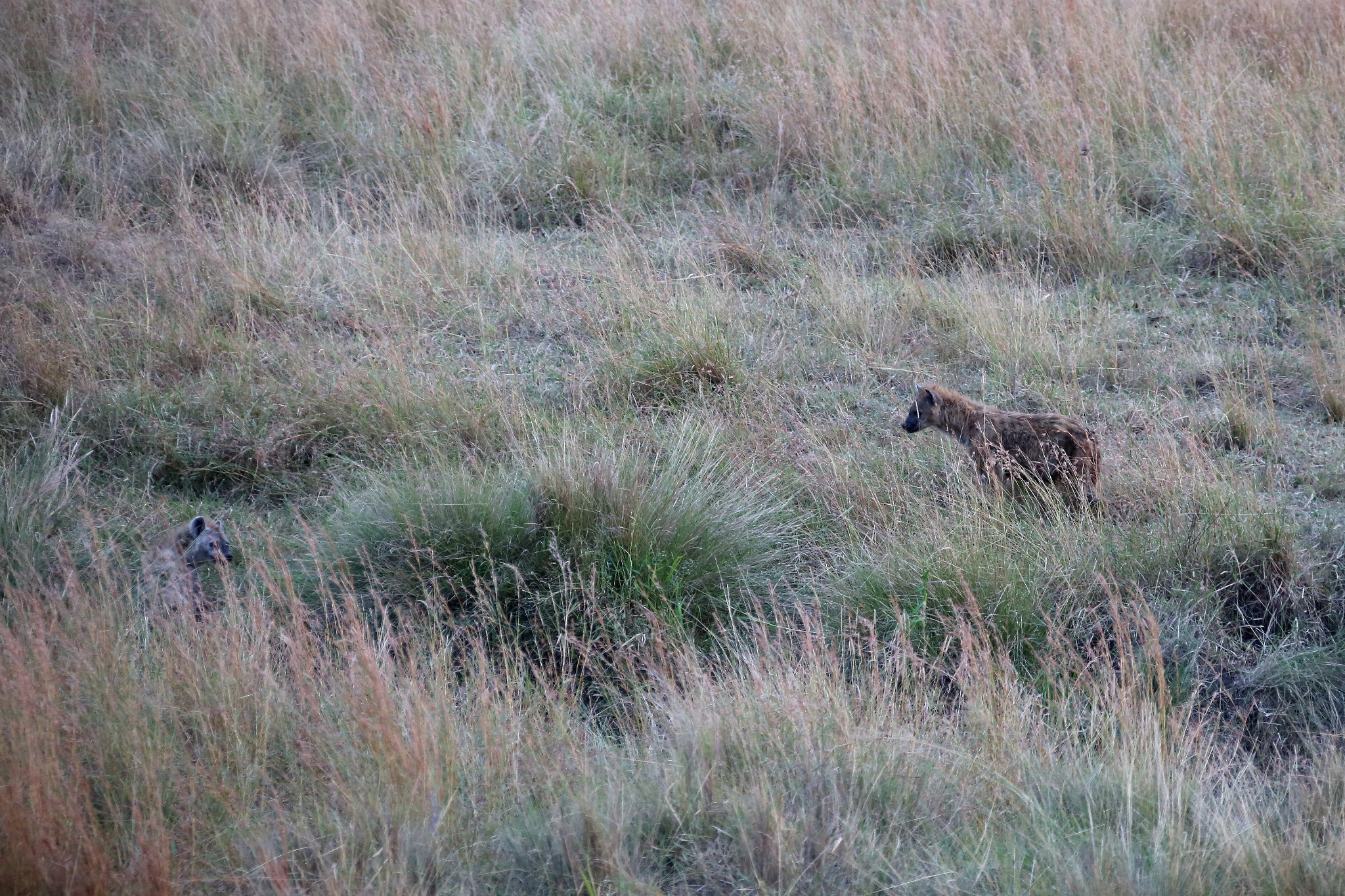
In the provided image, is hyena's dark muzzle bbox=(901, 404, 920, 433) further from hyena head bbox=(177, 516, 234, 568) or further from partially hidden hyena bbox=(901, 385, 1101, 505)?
hyena head bbox=(177, 516, 234, 568)

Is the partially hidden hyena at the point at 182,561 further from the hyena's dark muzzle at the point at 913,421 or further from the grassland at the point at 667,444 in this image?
the hyena's dark muzzle at the point at 913,421

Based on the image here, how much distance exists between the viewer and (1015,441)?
5.93 m

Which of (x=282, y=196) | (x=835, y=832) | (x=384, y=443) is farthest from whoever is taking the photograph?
(x=282, y=196)

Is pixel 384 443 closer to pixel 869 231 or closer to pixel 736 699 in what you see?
pixel 736 699

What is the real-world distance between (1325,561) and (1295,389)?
1974 mm

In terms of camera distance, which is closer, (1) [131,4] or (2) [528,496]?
(2) [528,496]

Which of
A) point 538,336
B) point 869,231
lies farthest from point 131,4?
point 869,231

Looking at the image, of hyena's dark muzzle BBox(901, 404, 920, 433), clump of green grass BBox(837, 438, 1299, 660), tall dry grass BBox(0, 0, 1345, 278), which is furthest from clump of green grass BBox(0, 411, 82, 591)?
hyena's dark muzzle BBox(901, 404, 920, 433)

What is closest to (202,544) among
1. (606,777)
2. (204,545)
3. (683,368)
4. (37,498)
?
(204,545)

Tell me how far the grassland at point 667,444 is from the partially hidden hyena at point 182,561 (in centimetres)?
15

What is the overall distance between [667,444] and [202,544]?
2209 mm

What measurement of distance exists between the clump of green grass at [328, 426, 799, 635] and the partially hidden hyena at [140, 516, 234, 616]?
0.52m

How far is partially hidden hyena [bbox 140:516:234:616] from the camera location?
500 centimetres

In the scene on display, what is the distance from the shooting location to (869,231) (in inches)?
343
